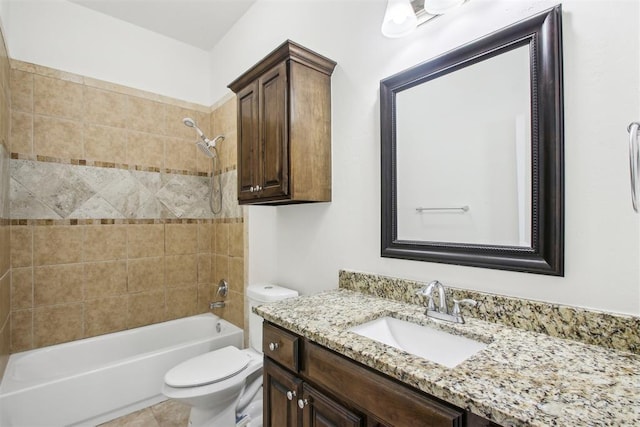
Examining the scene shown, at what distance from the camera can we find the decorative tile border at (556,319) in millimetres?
828

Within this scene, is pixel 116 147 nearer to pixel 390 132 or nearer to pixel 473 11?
pixel 390 132

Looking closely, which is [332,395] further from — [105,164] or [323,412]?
[105,164]

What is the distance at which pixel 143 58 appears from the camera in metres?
2.68

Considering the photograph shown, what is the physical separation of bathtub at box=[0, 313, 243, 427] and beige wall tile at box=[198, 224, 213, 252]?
722 mm

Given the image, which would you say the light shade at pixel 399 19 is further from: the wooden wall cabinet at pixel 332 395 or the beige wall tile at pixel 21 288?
the beige wall tile at pixel 21 288

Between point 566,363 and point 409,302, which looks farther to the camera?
point 409,302

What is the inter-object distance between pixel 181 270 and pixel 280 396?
6.56 feet

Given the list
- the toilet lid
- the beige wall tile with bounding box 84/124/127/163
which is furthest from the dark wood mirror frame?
the beige wall tile with bounding box 84/124/127/163

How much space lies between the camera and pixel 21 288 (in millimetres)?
2131

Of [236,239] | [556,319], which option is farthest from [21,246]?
[556,319]

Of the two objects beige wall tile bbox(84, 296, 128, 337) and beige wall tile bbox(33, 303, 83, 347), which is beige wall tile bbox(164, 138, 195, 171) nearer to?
beige wall tile bbox(84, 296, 128, 337)

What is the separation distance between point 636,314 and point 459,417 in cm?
60

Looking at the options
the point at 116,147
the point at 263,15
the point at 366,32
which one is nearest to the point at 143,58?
the point at 116,147

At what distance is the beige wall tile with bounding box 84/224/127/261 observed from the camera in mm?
2387
